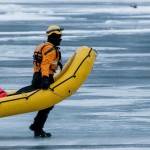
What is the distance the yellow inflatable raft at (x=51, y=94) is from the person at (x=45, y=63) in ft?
0.39

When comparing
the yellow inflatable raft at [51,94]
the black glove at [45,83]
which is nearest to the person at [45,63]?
the black glove at [45,83]

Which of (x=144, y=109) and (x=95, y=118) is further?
(x=144, y=109)

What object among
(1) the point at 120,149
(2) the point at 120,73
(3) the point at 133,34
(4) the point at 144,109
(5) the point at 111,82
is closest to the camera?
(1) the point at 120,149

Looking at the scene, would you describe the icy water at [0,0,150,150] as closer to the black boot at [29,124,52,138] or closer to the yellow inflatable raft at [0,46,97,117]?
the black boot at [29,124,52,138]

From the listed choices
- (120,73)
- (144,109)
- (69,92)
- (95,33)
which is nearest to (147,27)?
(95,33)

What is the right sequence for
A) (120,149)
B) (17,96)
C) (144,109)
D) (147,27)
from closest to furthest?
(120,149), (17,96), (144,109), (147,27)

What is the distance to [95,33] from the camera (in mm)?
34406

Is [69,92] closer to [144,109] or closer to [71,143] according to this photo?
[71,143]

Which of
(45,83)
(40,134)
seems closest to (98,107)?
(40,134)

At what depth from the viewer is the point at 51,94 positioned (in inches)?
423

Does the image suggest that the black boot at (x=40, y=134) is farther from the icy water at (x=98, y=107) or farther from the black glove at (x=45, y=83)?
the black glove at (x=45, y=83)

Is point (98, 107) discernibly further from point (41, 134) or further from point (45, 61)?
point (45, 61)

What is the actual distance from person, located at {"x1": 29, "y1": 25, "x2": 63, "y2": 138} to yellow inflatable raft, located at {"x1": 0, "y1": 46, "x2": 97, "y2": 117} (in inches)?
4.7

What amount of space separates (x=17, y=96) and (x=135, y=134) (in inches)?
63.9
